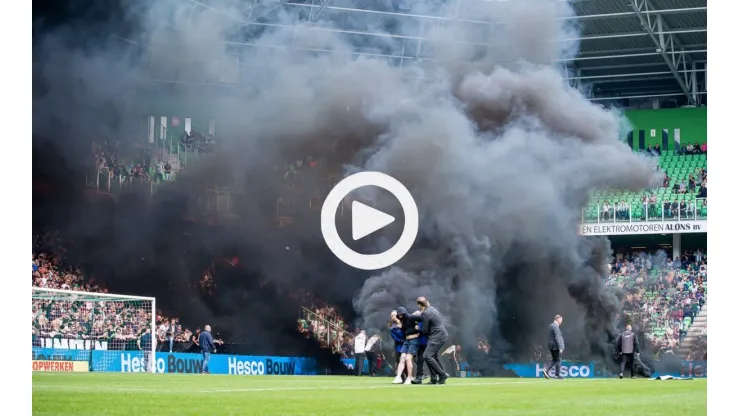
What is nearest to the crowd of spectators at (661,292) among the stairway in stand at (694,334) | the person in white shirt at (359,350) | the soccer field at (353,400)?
the stairway in stand at (694,334)

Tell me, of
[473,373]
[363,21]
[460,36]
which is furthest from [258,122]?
[473,373]

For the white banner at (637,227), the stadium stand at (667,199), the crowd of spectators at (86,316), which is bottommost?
the crowd of spectators at (86,316)

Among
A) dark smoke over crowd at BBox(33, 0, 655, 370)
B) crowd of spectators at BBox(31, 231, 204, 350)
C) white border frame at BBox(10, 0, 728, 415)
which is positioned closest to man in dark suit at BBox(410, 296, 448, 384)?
dark smoke over crowd at BBox(33, 0, 655, 370)

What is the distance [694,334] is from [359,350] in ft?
24.3

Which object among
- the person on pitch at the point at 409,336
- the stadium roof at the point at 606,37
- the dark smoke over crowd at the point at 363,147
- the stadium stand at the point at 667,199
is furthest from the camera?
the stadium stand at the point at 667,199

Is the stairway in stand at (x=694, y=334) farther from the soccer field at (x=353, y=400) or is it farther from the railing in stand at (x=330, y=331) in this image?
the railing in stand at (x=330, y=331)

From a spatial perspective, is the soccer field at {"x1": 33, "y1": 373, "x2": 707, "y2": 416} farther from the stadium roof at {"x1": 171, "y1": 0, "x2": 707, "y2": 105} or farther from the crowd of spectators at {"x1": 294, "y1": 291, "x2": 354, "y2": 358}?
the crowd of spectators at {"x1": 294, "y1": 291, "x2": 354, "y2": 358}

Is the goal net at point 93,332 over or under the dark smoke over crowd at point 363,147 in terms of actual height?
under

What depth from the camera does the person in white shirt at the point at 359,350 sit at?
23.8 meters

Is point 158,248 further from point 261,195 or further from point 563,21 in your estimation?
point 563,21

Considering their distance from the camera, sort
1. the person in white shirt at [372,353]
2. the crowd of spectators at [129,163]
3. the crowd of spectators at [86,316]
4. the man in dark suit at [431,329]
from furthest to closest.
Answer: the person in white shirt at [372,353], the crowd of spectators at [86,316], the crowd of spectators at [129,163], the man in dark suit at [431,329]

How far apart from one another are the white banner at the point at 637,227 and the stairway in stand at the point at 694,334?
185 cm

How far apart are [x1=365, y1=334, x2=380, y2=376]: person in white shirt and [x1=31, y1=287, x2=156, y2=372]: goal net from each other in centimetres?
468
